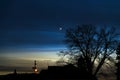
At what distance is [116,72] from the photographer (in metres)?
80.0

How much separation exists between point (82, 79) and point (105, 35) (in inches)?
388

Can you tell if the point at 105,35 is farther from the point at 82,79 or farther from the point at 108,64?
the point at 82,79

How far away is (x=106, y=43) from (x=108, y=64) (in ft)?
12.8

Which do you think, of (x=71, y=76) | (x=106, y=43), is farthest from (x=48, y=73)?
(x=106, y=43)

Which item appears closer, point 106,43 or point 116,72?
point 106,43

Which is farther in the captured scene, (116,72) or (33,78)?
(116,72)

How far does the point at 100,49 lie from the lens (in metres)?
68.4

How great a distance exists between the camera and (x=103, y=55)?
68.6 meters

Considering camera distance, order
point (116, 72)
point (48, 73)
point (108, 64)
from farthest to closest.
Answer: point (116, 72) < point (108, 64) < point (48, 73)

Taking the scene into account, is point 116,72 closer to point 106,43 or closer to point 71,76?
point 106,43

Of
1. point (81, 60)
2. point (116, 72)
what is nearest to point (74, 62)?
point (81, 60)

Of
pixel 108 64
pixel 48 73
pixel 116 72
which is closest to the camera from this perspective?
pixel 48 73

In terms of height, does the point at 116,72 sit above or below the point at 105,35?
below

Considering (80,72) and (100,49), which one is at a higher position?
(100,49)
